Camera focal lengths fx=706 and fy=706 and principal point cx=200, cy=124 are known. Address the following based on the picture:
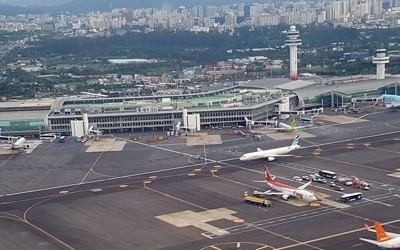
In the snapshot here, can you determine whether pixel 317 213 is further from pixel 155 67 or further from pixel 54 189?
pixel 155 67

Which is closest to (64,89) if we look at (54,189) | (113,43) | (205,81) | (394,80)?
(205,81)

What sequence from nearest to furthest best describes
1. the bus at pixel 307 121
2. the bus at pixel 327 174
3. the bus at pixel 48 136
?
the bus at pixel 327 174
the bus at pixel 48 136
the bus at pixel 307 121

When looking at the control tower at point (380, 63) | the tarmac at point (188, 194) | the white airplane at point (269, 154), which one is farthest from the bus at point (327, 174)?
the control tower at point (380, 63)

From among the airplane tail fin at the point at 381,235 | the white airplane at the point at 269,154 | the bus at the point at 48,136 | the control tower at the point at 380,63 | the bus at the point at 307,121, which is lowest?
the bus at the point at 48,136

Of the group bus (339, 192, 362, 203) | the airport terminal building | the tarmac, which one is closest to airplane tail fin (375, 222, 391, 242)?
the tarmac

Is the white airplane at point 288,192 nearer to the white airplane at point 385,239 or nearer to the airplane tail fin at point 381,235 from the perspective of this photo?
the white airplane at point 385,239

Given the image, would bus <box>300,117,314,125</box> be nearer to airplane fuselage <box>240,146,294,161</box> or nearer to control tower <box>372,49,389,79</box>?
airplane fuselage <box>240,146,294,161</box>

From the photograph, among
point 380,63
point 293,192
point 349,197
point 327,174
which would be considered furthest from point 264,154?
point 380,63

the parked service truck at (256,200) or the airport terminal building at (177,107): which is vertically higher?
the airport terminal building at (177,107)

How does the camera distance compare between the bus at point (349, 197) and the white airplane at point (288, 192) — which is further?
the white airplane at point (288, 192)
